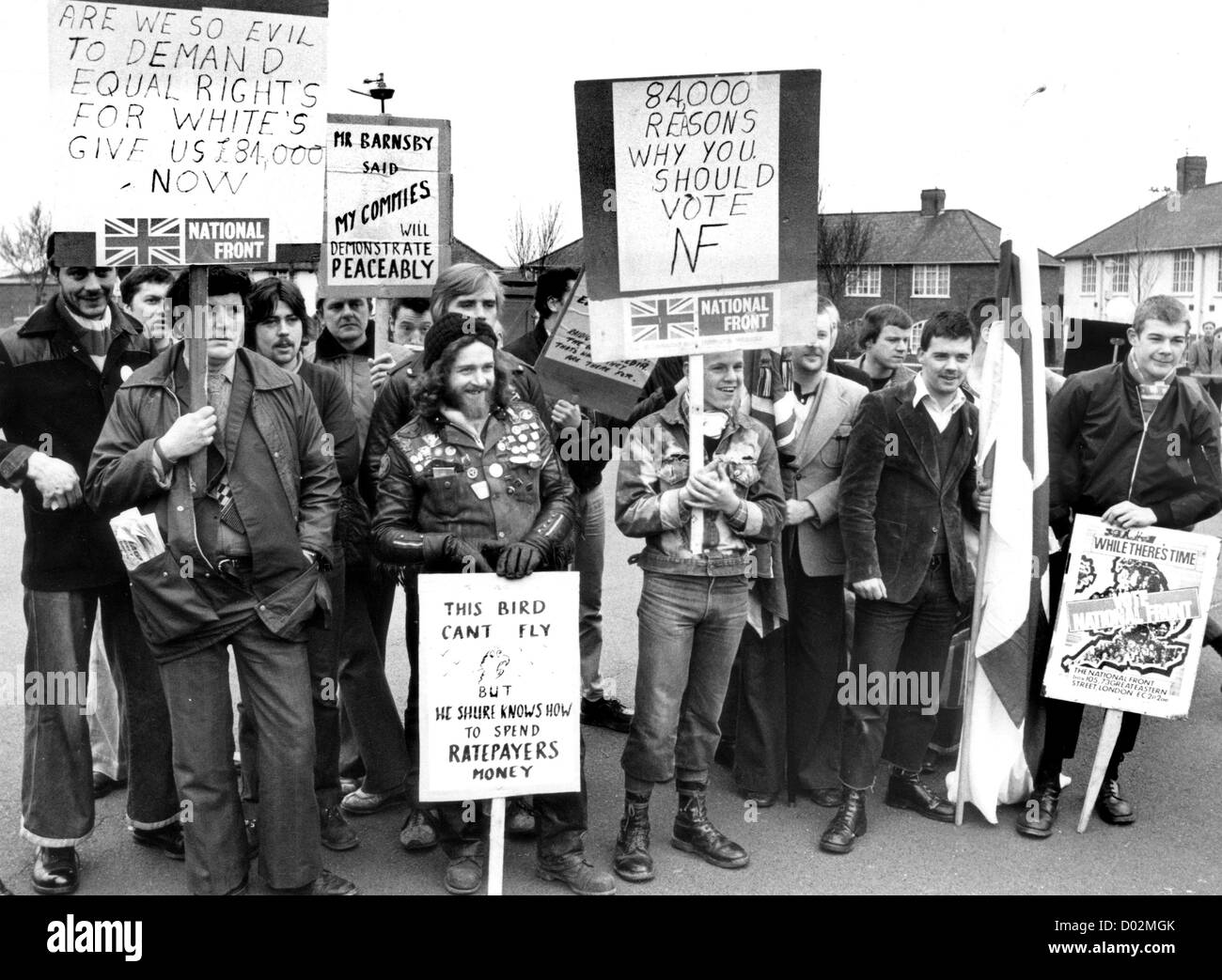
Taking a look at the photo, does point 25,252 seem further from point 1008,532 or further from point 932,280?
point 1008,532

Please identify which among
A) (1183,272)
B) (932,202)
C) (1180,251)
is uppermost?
(932,202)

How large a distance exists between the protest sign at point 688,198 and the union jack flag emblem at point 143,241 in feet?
4.55

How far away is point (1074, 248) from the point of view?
56.0 m

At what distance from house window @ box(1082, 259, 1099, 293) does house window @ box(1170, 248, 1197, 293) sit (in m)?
5.20

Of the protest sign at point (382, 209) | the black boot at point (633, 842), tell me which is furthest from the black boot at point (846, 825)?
the protest sign at point (382, 209)

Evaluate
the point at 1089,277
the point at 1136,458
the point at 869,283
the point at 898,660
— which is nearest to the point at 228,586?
the point at 898,660

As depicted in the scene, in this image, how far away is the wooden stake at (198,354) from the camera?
384 cm

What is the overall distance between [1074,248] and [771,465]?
56.8 m

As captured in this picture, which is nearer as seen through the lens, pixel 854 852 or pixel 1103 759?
pixel 854 852

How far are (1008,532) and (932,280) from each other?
51.5 metres

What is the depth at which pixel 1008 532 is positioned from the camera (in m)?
4.75

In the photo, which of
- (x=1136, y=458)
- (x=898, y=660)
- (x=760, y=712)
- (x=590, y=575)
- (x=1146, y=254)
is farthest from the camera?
(x=1146, y=254)
